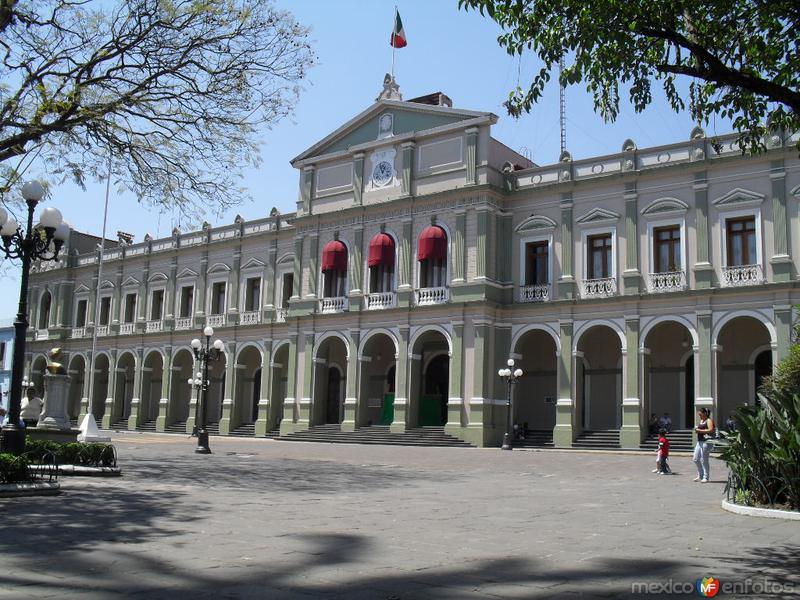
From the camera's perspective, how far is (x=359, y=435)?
32.8 m

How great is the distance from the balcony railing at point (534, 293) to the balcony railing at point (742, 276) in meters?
6.62

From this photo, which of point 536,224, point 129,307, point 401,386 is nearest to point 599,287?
point 536,224

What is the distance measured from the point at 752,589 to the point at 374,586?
9.50 feet

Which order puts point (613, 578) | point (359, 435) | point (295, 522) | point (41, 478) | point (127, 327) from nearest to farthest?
1. point (613, 578)
2. point (295, 522)
3. point (41, 478)
4. point (359, 435)
5. point (127, 327)

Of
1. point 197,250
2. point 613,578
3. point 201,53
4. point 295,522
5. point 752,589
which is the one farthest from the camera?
point 197,250

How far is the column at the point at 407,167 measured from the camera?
33656 mm

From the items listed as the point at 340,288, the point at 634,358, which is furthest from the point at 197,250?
the point at 634,358

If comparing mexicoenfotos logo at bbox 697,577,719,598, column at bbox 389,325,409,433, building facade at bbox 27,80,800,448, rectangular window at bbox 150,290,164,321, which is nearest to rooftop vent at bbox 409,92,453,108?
building facade at bbox 27,80,800,448

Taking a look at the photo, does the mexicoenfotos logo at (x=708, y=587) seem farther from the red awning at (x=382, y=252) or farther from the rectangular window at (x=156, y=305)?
the rectangular window at (x=156, y=305)

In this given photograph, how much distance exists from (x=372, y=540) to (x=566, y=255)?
23.6 meters

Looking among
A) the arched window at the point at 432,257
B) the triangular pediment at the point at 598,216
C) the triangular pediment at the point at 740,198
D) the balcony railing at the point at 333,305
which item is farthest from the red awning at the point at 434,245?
the triangular pediment at the point at 740,198

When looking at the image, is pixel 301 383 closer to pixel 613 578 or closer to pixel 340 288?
pixel 340 288

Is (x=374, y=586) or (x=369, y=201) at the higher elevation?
(x=369, y=201)

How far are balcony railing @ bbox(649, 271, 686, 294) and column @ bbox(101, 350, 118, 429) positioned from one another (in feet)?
105
